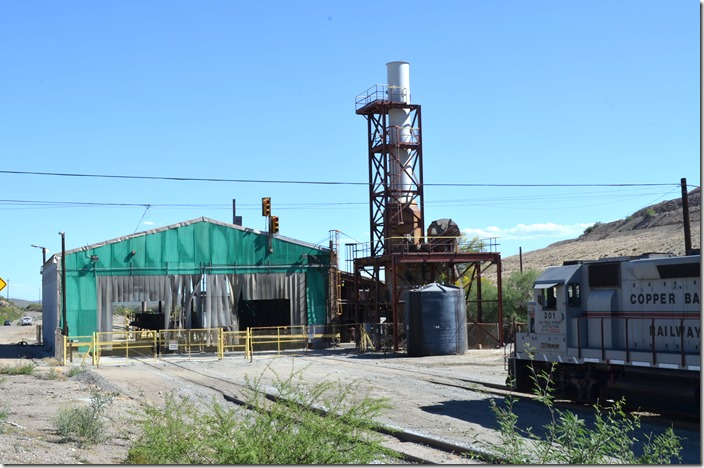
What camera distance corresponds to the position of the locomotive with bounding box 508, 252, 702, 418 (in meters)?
16.7

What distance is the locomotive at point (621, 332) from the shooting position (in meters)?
16.7

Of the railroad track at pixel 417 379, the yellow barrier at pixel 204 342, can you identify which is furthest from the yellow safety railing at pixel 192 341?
the railroad track at pixel 417 379

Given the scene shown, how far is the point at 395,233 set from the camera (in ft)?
139

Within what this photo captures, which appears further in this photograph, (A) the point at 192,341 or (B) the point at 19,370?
(A) the point at 192,341

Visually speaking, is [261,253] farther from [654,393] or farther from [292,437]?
[292,437]

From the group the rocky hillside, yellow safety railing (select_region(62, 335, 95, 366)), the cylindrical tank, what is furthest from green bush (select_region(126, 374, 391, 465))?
the rocky hillside

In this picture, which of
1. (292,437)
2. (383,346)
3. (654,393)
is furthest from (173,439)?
(383,346)

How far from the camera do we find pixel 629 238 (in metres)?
102

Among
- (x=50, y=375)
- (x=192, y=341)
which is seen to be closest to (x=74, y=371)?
(x=50, y=375)

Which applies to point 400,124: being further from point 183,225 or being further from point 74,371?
point 74,371

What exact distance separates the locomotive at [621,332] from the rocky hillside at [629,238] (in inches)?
2456

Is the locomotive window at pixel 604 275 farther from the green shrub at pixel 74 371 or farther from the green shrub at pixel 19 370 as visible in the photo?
the green shrub at pixel 19 370

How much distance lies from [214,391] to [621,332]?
11.5 metres

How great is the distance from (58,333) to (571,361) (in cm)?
Result: 2688
